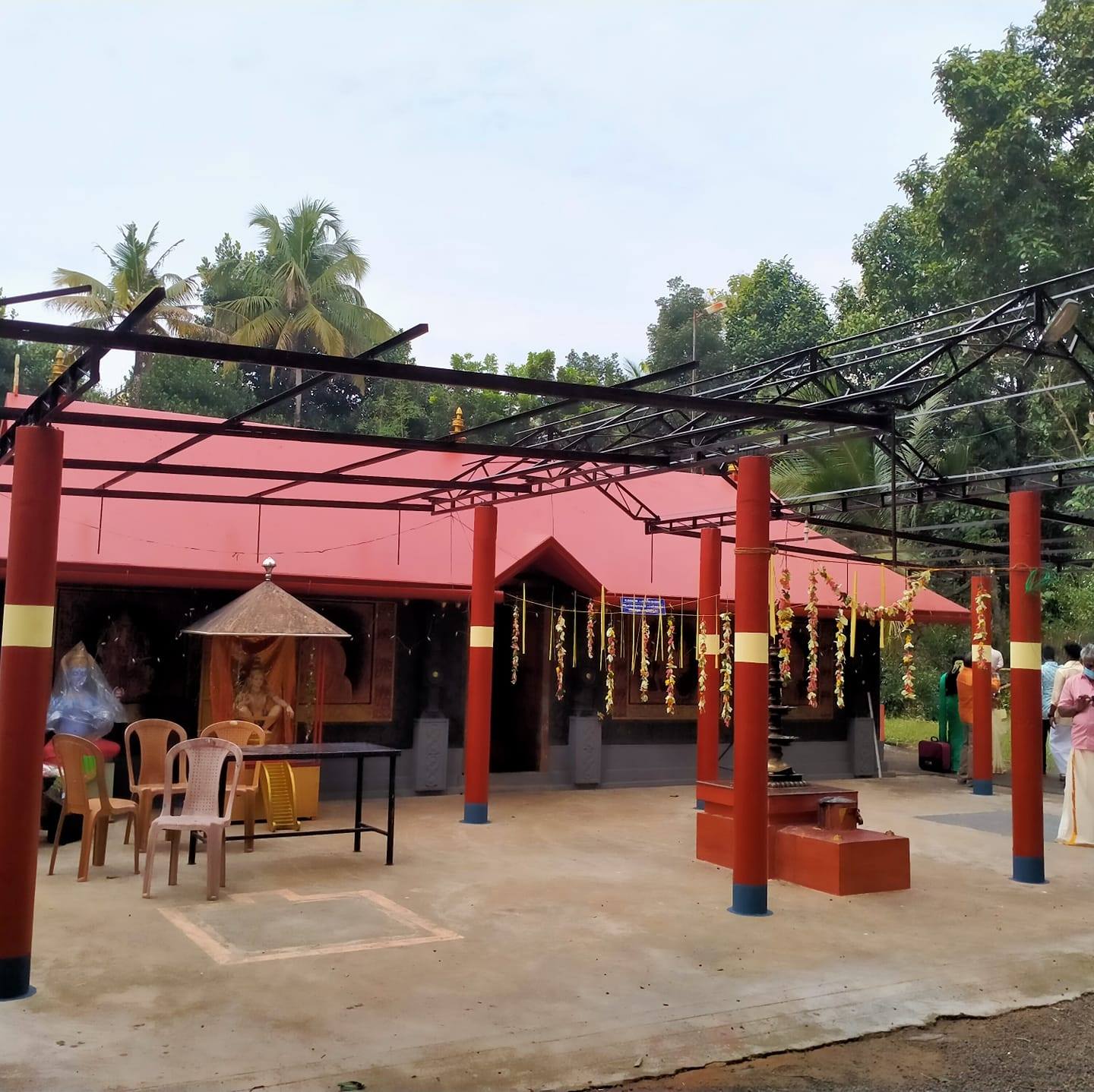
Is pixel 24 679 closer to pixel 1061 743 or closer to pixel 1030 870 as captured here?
pixel 1030 870

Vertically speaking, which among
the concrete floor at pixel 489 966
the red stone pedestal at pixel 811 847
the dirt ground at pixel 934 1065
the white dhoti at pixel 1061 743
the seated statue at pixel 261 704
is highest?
the seated statue at pixel 261 704

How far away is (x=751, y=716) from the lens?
25.8 feet

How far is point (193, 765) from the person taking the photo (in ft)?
26.7

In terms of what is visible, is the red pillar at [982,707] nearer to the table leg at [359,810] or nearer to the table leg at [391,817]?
the table leg at [391,817]

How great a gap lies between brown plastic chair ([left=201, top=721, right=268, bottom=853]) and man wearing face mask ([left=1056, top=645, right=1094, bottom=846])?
741 centimetres

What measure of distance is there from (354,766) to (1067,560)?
949 cm

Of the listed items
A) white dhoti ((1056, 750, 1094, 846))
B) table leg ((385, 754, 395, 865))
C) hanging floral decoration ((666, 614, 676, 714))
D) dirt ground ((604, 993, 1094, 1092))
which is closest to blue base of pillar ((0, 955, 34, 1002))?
dirt ground ((604, 993, 1094, 1092))

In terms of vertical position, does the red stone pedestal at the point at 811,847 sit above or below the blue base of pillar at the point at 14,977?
above

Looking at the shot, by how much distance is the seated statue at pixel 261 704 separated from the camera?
11.6 metres

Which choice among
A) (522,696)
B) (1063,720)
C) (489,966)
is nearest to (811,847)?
(489,966)

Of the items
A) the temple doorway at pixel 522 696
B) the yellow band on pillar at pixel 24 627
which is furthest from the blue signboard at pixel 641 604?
the yellow band on pillar at pixel 24 627

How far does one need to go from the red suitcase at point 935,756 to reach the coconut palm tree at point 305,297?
17942 millimetres

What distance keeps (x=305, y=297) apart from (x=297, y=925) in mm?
24998

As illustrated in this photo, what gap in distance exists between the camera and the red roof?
1170 cm
